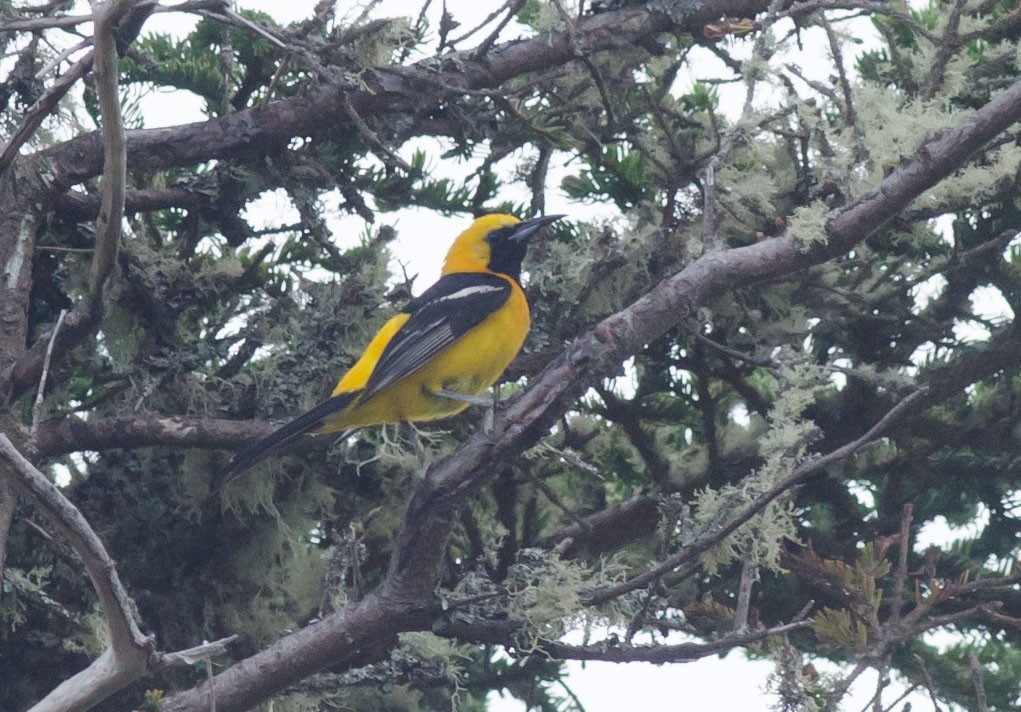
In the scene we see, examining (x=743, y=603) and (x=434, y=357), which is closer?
(x=743, y=603)

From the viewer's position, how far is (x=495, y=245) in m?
5.82

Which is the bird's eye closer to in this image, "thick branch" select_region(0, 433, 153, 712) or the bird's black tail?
the bird's black tail

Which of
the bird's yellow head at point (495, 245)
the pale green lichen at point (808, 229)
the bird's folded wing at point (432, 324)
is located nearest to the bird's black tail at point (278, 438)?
the bird's folded wing at point (432, 324)

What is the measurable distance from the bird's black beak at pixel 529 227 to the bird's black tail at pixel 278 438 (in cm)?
Answer: 124

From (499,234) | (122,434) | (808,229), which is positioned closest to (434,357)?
(499,234)

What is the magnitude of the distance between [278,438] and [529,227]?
156 centimetres

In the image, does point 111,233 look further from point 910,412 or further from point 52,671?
point 910,412

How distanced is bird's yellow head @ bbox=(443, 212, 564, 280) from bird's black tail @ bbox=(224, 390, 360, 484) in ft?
4.46

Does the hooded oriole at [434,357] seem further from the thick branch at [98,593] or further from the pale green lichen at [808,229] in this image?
the thick branch at [98,593]

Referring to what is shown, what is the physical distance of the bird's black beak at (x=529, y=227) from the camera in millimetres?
5219

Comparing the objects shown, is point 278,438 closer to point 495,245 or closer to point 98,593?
point 98,593

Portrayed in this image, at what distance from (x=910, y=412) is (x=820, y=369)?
693 millimetres

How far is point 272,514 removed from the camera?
477 cm

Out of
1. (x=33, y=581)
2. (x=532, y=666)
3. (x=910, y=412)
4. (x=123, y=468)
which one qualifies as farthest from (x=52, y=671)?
(x=910, y=412)
